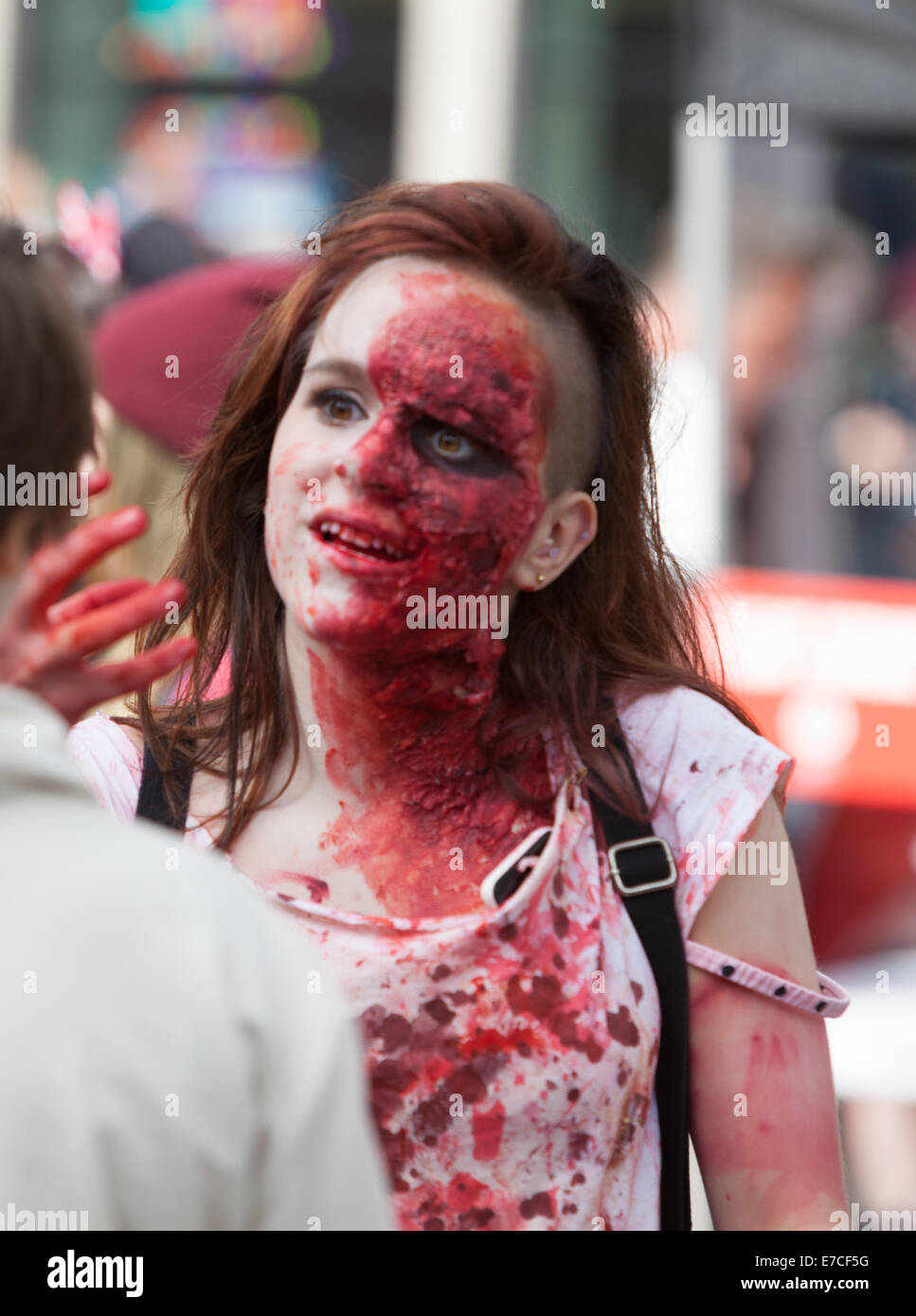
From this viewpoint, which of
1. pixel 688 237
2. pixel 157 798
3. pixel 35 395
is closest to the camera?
pixel 35 395

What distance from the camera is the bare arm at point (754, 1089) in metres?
1.84

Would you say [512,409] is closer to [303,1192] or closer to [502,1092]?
[502,1092]

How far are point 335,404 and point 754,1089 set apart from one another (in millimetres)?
927

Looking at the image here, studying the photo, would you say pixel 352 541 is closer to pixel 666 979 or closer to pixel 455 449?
pixel 455 449

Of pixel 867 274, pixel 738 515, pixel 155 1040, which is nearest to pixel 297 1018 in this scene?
pixel 155 1040

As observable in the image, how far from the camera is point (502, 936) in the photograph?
5.86 ft

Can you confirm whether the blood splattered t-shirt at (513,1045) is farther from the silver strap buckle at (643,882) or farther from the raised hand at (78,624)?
the raised hand at (78,624)

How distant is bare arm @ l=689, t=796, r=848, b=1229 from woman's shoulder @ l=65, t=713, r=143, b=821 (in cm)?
66

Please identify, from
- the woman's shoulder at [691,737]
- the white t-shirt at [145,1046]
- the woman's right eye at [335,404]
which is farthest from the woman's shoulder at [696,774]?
the white t-shirt at [145,1046]

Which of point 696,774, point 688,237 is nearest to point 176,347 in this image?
point 696,774

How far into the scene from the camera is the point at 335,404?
1.93 m

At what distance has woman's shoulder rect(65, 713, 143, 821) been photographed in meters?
1.82

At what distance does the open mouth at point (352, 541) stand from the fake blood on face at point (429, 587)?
0.04 ft
